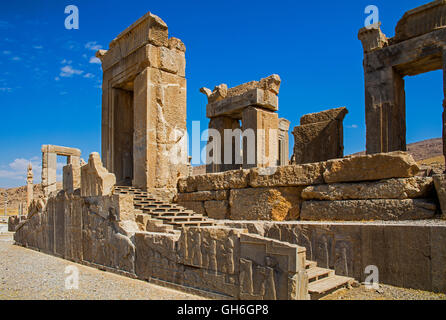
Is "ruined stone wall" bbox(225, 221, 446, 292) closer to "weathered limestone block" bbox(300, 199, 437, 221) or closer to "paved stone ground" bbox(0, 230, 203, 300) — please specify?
"weathered limestone block" bbox(300, 199, 437, 221)

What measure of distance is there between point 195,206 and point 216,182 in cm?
95

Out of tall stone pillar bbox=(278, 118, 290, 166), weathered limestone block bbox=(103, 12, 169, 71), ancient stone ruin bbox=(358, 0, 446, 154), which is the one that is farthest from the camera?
tall stone pillar bbox=(278, 118, 290, 166)

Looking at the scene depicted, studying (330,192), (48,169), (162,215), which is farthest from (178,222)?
(48,169)

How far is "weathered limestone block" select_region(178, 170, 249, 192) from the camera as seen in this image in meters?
7.09

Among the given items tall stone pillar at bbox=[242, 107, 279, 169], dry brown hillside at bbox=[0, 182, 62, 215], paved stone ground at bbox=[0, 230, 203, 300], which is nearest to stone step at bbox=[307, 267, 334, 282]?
paved stone ground at bbox=[0, 230, 203, 300]

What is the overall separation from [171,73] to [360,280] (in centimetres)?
718

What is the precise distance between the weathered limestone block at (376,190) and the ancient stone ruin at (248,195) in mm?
16

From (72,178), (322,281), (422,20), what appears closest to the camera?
(322,281)

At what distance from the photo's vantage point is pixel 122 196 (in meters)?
6.05

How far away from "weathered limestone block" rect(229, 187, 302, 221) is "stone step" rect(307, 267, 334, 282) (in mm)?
1776

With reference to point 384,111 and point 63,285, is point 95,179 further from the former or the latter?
point 384,111

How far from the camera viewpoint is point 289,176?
20.6 ft
